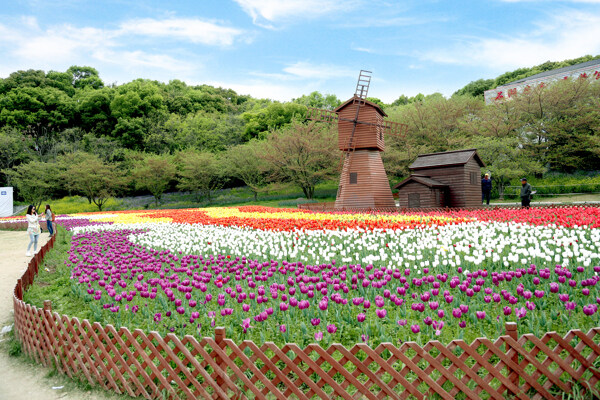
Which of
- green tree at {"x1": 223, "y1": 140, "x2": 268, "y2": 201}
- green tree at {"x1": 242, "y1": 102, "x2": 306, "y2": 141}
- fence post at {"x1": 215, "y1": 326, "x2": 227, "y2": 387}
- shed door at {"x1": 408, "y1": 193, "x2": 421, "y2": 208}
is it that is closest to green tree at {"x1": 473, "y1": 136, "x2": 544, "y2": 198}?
shed door at {"x1": 408, "y1": 193, "x2": 421, "y2": 208}

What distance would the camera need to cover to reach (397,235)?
10.4 m

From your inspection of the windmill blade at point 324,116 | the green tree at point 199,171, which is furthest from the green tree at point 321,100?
the windmill blade at point 324,116

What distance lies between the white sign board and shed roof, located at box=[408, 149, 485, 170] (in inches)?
1358

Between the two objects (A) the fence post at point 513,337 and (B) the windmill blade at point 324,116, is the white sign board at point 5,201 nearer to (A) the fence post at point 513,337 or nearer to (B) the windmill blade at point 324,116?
(B) the windmill blade at point 324,116

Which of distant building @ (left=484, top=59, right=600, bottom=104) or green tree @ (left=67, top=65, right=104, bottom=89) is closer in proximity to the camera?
distant building @ (left=484, top=59, right=600, bottom=104)

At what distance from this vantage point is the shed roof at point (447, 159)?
74.8ft

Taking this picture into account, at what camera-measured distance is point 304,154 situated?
1476 inches

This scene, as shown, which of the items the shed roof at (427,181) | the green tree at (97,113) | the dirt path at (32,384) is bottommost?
the dirt path at (32,384)

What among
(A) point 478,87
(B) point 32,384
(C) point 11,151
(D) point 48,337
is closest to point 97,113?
(C) point 11,151

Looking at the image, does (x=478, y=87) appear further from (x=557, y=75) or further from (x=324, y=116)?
(x=324, y=116)

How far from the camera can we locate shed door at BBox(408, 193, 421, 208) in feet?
74.3

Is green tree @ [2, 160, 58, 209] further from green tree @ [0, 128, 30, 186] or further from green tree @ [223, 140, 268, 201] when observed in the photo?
green tree @ [223, 140, 268, 201]

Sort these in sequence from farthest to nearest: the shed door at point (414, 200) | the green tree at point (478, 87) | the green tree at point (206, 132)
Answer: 1. the green tree at point (478, 87)
2. the green tree at point (206, 132)
3. the shed door at point (414, 200)

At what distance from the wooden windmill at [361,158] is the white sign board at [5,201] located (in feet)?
98.0
